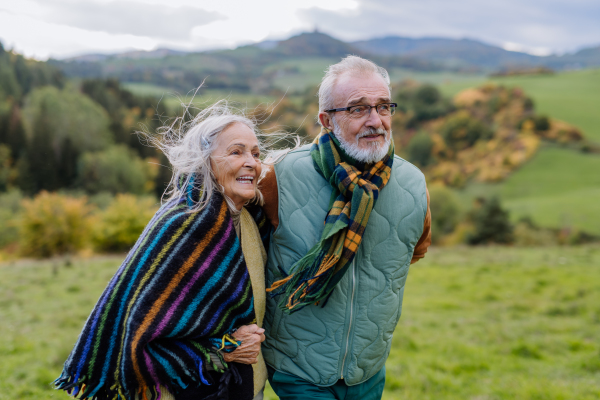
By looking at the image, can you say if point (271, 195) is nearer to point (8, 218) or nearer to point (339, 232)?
point (339, 232)

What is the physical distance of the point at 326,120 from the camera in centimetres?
250

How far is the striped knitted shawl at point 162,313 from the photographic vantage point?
1.95 m

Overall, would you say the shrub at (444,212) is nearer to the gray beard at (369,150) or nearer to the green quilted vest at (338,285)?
the green quilted vest at (338,285)

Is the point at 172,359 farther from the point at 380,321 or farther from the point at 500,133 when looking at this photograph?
the point at 500,133

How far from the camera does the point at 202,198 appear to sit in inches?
82.4

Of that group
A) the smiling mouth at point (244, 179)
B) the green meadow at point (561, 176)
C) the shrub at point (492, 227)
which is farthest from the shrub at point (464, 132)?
the smiling mouth at point (244, 179)

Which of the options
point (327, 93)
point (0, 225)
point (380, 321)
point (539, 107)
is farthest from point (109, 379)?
point (539, 107)

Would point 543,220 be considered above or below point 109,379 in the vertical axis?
below

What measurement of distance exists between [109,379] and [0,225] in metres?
41.3

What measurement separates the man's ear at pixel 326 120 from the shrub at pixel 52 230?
28.8m

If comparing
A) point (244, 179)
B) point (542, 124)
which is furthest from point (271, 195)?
point (542, 124)

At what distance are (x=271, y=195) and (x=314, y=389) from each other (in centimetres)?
109

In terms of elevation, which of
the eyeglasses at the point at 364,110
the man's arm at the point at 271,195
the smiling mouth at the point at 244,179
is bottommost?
the man's arm at the point at 271,195

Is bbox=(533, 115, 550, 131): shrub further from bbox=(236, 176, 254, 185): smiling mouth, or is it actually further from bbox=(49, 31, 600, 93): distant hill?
bbox=(236, 176, 254, 185): smiling mouth
